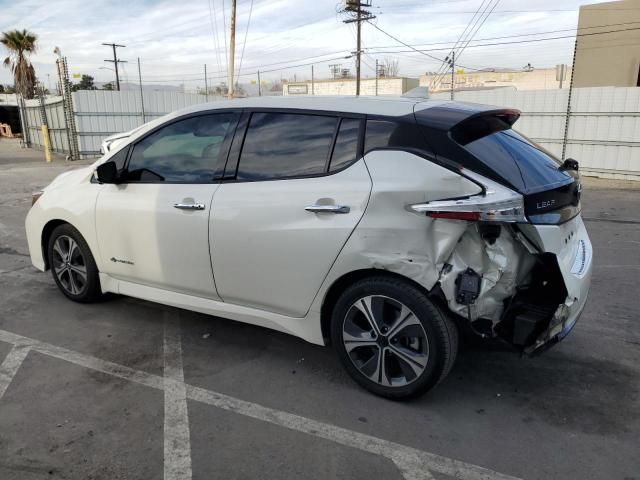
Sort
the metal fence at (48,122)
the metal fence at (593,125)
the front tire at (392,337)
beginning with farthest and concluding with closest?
the metal fence at (48,122) < the metal fence at (593,125) < the front tire at (392,337)

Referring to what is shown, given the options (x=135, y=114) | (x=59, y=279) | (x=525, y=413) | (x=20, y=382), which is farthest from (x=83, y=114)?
(x=525, y=413)

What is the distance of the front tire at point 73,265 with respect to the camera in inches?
172

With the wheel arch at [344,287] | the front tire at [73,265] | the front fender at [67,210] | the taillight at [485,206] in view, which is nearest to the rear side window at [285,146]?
the wheel arch at [344,287]

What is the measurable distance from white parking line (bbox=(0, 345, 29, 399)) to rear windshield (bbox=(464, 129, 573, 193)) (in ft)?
10.4

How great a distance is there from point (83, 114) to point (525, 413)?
66.4ft

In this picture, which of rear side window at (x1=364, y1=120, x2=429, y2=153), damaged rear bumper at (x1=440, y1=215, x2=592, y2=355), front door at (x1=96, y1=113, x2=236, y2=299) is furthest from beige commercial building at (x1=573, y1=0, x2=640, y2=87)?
front door at (x1=96, y1=113, x2=236, y2=299)

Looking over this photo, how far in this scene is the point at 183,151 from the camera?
12.4ft

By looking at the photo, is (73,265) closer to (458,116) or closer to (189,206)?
(189,206)

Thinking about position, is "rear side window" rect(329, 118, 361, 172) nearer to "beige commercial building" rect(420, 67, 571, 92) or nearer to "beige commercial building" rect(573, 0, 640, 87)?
"beige commercial building" rect(573, 0, 640, 87)

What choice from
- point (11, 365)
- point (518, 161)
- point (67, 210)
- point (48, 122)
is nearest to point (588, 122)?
point (518, 161)

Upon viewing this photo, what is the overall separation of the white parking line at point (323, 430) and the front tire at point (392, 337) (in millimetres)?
401

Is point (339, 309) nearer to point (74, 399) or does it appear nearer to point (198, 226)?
point (198, 226)

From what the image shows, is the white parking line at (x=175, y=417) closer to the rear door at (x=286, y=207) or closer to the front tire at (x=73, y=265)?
the rear door at (x=286, y=207)

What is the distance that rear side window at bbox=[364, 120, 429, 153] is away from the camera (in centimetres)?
292
